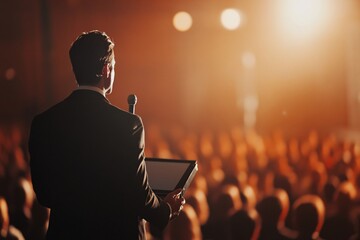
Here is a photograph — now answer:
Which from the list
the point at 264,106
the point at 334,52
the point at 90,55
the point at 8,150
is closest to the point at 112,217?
the point at 90,55

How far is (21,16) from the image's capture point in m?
23.9

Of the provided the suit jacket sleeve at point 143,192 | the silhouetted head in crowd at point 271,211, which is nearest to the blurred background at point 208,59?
the silhouetted head in crowd at point 271,211

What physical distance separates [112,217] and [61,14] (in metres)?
21.2

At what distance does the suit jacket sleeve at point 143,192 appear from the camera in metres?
3.00

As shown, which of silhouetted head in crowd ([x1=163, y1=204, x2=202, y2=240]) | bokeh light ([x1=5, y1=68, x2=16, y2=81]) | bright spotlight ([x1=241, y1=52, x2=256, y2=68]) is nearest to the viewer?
silhouetted head in crowd ([x1=163, y1=204, x2=202, y2=240])

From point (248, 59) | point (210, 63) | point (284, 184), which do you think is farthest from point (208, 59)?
point (284, 184)

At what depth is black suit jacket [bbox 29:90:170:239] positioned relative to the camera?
3.03m

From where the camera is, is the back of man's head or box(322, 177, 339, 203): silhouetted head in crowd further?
box(322, 177, 339, 203): silhouetted head in crowd

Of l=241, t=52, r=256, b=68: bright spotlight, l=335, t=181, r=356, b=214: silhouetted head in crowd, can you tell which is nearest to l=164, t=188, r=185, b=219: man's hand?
l=335, t=181, r=356, b=214: silhouetted head in crowd

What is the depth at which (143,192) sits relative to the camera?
3.00 m

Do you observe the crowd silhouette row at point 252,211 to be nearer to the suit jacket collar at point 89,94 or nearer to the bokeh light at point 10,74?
the suit jacket collar at point 89,94

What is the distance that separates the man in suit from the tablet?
0.58ft

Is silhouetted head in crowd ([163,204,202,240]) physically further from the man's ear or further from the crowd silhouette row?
the man's ear

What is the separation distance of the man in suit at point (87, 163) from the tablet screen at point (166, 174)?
20 cm
